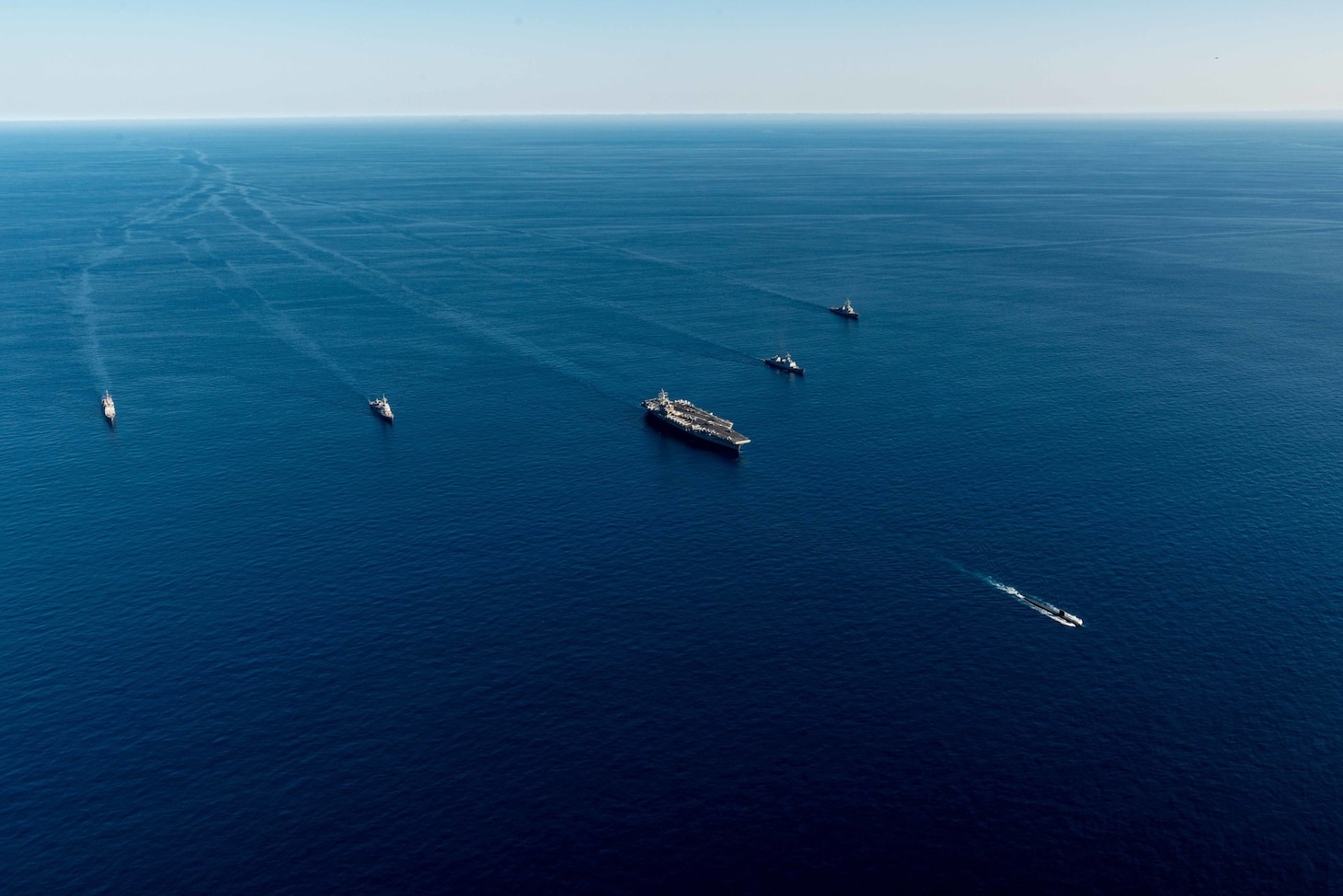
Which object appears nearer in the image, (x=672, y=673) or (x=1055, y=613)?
(x=672, y=673)

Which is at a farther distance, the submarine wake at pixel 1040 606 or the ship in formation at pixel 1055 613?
the submarine wake at pixel 1040 606

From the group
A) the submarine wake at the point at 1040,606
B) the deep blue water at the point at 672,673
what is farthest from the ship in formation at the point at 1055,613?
the deep blue water at the point at 672,673

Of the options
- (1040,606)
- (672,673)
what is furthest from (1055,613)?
(672,673)

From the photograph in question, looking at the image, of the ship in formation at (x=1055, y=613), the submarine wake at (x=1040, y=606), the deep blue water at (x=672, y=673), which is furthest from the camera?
the submarine wake at (x=1040, y=606)

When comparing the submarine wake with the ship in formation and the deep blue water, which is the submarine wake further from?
the deep blue water

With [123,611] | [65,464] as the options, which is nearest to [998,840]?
[123,611]

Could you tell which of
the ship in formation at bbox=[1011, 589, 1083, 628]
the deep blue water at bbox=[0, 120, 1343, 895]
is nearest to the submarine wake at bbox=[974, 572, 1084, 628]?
the ship in formation at bbox=[1011, 589, 1083, 628]

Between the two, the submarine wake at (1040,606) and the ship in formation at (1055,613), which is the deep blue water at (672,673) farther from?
the ship in formation at (1055,613)

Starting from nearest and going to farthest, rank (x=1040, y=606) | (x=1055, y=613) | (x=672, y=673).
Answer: (x=672, y=673) < (x=1055, y=613) < (x=1040, y=606)

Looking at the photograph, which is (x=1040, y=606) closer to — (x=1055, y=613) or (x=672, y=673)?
(x=1055, y=613)

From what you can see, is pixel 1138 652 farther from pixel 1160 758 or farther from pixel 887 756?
pixel 887 756

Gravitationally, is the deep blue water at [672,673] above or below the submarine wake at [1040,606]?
below
